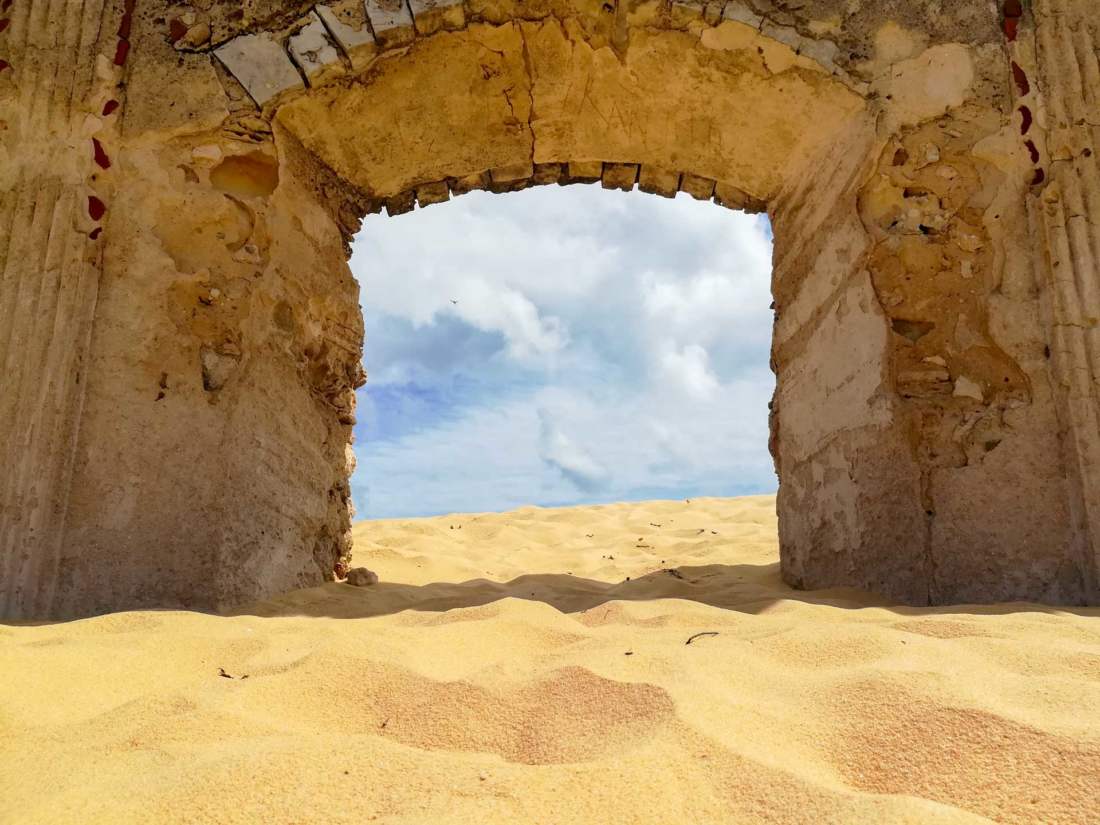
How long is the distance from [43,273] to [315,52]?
130 centimetres

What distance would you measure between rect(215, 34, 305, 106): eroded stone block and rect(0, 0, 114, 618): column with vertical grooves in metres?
0.48

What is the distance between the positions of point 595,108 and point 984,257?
5.56 ft

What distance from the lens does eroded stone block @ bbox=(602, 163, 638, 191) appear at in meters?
3.59

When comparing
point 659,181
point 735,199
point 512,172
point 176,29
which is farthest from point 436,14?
point 735,199

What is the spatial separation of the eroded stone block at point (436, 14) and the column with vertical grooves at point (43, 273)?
3.85 ft

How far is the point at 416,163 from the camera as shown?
3.40 meters

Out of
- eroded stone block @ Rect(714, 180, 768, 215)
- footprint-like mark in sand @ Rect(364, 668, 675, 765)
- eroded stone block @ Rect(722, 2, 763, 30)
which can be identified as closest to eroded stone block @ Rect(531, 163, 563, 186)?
eroded stone block @ Rect(714, 180, 768, 215)

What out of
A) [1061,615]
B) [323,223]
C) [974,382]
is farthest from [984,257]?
[323,223]

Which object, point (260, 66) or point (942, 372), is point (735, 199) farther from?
point (260, 66)

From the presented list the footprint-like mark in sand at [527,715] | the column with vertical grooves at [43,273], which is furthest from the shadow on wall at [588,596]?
the footprint-like mark in sand at [527,715]

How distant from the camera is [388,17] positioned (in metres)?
2.88

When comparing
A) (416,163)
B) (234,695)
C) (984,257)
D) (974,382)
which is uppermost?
(416,163)

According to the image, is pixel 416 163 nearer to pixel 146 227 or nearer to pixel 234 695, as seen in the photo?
pixel 146 227

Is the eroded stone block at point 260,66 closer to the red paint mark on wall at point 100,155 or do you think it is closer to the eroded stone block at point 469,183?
the red paint mark on wall at point 100,155
